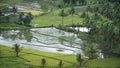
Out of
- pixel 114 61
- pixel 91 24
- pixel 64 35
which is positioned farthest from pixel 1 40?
pixel 114 61

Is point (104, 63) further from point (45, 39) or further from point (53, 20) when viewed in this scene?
point (53, 20)

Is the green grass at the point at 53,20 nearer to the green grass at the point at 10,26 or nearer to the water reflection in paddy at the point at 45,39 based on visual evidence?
the green grass at the point at 10,26

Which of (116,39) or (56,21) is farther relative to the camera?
(56,21)

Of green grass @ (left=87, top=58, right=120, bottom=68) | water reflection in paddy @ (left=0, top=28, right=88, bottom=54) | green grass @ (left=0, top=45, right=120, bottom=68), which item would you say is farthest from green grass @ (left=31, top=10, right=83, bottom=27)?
green grass @ (left=87, top=58, right=120, bottom=68)

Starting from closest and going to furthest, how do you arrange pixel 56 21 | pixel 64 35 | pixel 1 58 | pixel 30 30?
1. pixel 1 58
2. pixel 64 35
3. pixel 30 30
4. pixel 56 21

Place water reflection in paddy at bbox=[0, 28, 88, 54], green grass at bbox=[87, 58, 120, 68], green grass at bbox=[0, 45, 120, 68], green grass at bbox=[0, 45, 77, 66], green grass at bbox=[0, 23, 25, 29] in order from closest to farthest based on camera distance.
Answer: green grass at bbox=[0, 45, 120, 68]
green grass at bbox=[87, 58, 120, 68]
green grass at bbox=[0, 45, 77, 66]
water reflection in paddy at bbox=[0, 28, 88, 54]
green grass at bbox=[0, 23, 25, 29]

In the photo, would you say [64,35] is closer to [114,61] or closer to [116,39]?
[116,39]

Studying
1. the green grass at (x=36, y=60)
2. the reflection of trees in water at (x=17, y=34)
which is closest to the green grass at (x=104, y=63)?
the green grass at (x=36, y=60)

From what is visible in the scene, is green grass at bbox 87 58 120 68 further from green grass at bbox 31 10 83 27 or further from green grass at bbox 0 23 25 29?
green grass at bbox 0 23 25 29
